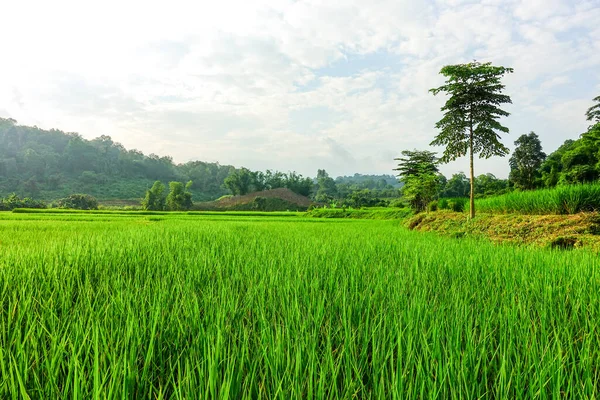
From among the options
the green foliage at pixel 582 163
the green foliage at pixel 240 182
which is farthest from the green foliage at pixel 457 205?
the green foliage at pixel 240 182

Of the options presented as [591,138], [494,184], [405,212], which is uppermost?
[591,138]

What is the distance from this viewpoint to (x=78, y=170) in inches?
2800

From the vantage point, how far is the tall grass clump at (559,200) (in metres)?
7.50

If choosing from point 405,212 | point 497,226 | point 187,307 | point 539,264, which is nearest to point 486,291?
point 539,264

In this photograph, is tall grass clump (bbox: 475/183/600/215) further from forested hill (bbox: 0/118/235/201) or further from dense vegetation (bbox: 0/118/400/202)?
forested hill (bbox: 0/118/235/201)

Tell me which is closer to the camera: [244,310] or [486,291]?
[244,310]

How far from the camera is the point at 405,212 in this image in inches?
903

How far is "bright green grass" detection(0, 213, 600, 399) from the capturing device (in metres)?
1.19

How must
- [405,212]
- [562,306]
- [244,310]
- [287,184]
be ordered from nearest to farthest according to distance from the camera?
[244,310] < [562,306] < [405,212] < [287,184]

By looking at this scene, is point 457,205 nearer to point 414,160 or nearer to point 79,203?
point 414,160

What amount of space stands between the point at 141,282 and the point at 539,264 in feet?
14.8

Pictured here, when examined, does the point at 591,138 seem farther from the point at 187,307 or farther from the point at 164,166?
the point at 164,166

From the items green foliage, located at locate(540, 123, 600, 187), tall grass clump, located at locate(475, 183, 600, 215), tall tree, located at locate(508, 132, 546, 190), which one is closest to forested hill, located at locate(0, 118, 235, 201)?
tall tree, located at locate(508, 132, 546, 190)

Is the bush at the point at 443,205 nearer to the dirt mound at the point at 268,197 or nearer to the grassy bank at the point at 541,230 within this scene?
the grassy bank at the point at 541,230
